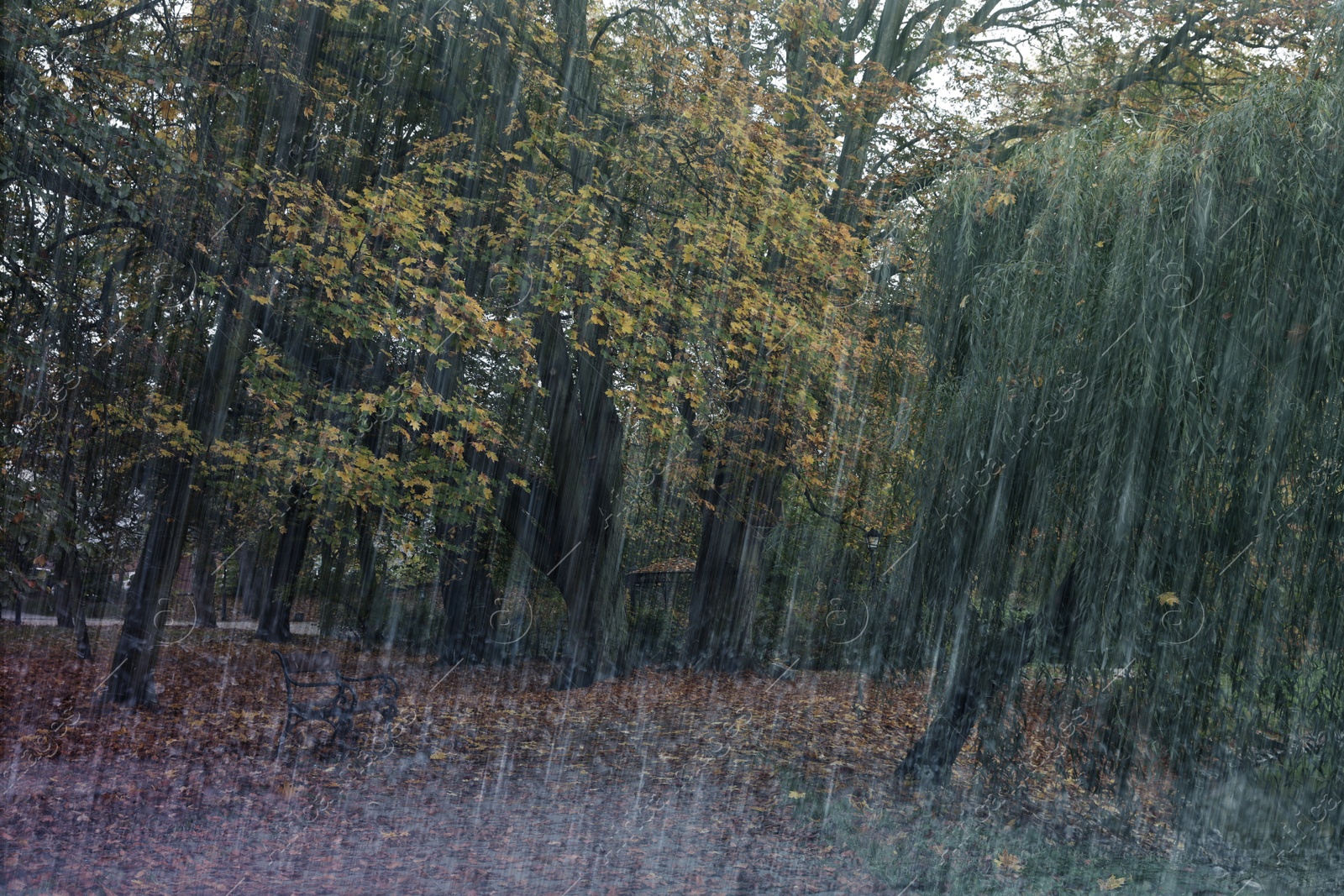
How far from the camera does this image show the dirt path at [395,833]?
6102mm

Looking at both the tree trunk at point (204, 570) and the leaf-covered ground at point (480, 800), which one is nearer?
the leaf-covered ground at point (480, 800)

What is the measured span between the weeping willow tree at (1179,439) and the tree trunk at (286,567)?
9.02 meters

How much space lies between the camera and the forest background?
5000 mm

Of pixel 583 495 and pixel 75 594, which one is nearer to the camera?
pixel 583 495

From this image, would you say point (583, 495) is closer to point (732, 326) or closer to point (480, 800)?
point (732, 326)

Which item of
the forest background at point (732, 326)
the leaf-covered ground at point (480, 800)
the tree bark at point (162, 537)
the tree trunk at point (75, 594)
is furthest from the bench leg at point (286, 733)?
the tree trunk at point (75, 594)

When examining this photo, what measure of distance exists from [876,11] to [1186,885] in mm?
14697

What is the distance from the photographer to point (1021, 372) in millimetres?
5785

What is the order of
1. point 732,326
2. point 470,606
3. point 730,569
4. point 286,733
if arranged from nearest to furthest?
point 286,733
point 732,326
point 730,569
point 470,606

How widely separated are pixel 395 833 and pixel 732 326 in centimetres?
682

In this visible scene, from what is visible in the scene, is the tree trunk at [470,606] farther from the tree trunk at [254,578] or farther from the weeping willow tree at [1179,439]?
the weeping willow tree at [1179,439]

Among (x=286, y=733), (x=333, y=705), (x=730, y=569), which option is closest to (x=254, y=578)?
(x=730, y=569)

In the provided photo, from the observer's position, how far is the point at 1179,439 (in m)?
4.93

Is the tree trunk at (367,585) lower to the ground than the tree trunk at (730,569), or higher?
lower
